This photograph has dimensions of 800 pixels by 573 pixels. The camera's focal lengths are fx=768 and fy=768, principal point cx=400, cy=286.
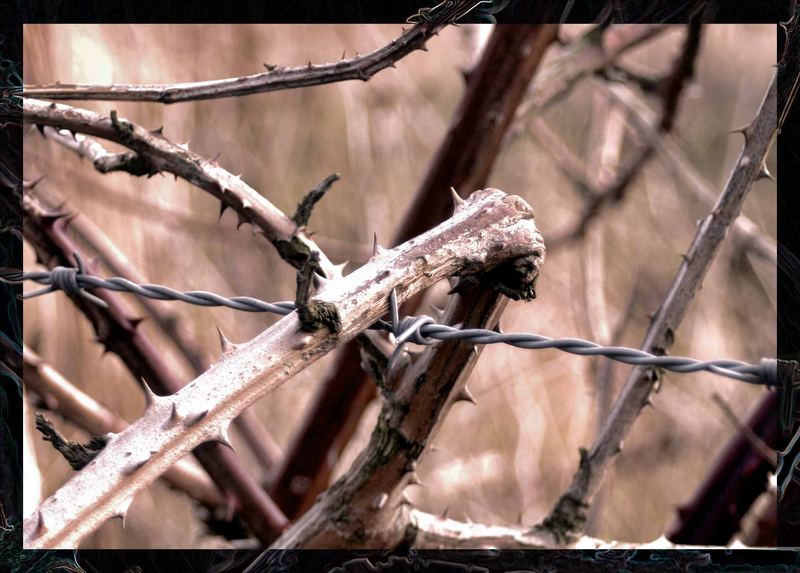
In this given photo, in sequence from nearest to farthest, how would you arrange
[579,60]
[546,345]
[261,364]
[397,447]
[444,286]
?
1. [261,364]
2. [546,345]
3. [397,447]
4. [579,60]
5. [444,286]

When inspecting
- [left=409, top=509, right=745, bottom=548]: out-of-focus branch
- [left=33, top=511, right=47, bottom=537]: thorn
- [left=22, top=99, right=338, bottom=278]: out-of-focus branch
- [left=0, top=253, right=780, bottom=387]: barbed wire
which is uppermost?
[left=22, top=99, right=338, bottom=278]: out-of-focus branch

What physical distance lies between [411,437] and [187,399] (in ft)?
1.35

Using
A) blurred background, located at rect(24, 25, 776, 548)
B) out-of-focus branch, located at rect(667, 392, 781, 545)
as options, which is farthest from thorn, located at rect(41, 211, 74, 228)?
blurred background, located at rect(24, 25, 776, 548)

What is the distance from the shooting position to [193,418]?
0.77 meters

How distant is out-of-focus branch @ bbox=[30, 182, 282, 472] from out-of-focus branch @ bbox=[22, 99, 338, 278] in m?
0.52

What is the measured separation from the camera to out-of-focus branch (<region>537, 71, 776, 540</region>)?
1.19 meters

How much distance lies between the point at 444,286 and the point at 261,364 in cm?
239

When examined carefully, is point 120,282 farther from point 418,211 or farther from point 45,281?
point 418,211

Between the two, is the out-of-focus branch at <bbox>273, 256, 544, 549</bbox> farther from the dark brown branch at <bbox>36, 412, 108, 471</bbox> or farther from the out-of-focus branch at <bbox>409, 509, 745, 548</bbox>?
the dark brown branch at <bbox>36, 412, 108, 471</bbox>

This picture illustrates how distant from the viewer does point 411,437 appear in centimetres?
110

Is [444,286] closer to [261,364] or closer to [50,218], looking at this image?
[50,218]

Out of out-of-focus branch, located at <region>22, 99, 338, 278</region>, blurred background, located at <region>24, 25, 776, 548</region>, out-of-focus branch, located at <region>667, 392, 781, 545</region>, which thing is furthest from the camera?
blurred background, located at <region>24, 25, 776, 548</region>

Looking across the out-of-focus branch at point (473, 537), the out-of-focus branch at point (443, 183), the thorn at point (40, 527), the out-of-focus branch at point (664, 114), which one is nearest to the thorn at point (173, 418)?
the thorn at point (40, 527)

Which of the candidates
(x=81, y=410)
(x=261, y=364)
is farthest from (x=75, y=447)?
(x=81, y=410)
